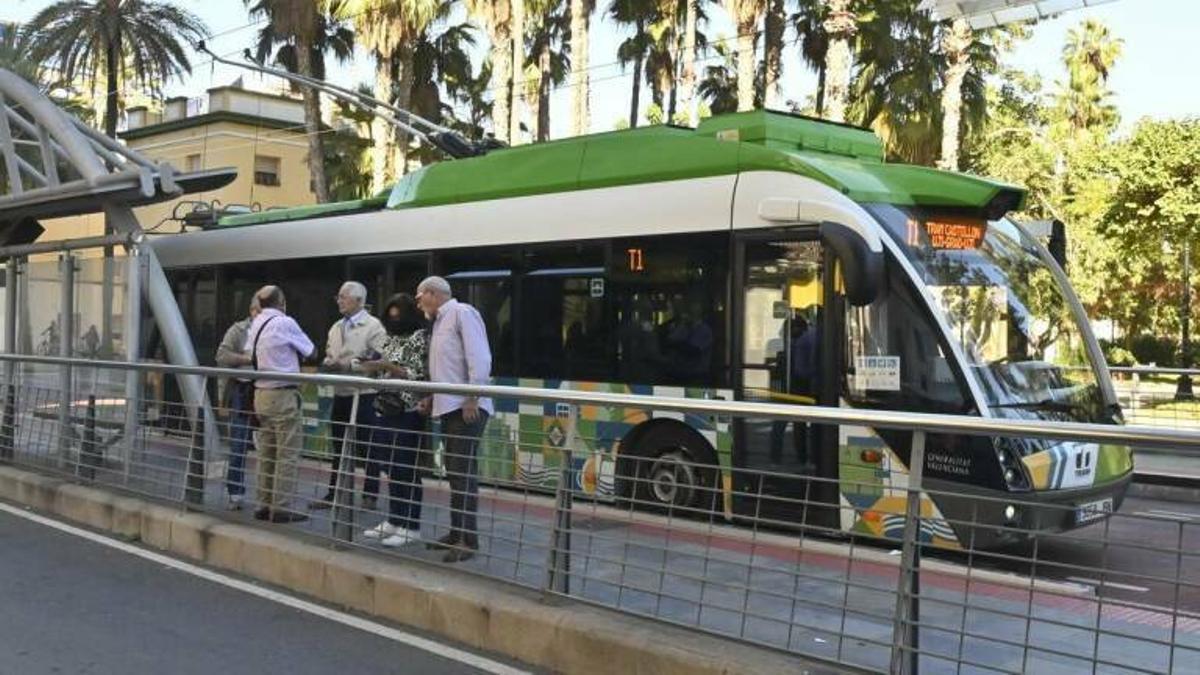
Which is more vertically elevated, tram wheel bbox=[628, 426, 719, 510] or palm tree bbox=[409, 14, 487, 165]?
palm tree bbox=[409, 14, 487, 165]

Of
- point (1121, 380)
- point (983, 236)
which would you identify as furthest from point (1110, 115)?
point (983, 236)

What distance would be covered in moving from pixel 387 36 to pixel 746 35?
8.70 m

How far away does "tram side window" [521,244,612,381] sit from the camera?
9359 millimetres

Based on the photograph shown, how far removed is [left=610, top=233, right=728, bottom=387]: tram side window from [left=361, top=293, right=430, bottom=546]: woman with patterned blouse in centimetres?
187

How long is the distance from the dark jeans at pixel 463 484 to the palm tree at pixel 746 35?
2072cm

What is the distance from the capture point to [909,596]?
403 centimetres

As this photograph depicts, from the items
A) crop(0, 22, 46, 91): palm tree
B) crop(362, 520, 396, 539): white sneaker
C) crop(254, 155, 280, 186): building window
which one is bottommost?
crop(362, 520, 396, 539): white sneaker

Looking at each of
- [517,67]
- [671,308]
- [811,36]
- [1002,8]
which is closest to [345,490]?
[671,308]

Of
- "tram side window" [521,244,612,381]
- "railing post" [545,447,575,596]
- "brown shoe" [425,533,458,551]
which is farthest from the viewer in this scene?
"tram side window" [521,244,612,381]

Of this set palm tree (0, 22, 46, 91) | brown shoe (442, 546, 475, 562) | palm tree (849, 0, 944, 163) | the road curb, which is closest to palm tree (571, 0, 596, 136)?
palm tree (849, 0, 944, 163)

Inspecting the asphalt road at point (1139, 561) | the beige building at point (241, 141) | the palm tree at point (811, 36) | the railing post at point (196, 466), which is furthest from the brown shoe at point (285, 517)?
the beige building at point (241, 141)

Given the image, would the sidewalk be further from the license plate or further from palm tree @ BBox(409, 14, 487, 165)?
palm tree @ BBox(409, 14, 487, 165)

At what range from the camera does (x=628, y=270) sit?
30.1 feet

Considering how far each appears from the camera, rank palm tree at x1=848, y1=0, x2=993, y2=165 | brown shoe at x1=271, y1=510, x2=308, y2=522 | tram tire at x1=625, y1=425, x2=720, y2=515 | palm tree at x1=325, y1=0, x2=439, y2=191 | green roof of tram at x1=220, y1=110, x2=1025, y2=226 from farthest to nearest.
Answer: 1. palm tree at x1=325, y1=0, x2=439, y2=191
2. palm tree at x1=848, y1=0, x2=993, y2=165
3. green roof of tram at x1=220, y1=110, x2=1025, y2=226
4. brown shoe at x1=271, y1=510, x2=308, y2=522
5. tram tire at x1=625, y1=425, x2=720, y2=515
